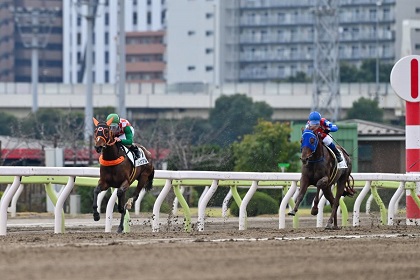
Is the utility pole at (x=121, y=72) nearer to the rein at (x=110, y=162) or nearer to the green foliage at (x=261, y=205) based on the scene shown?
the green foliage at (x=261, y=205)

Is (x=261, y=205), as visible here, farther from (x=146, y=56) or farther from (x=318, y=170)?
(x=146, y=56)

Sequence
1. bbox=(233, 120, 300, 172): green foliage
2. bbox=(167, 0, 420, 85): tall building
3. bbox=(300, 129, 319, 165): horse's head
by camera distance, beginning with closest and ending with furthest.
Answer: bbox=(300, 129, 319, 165): horse's head
bbox=(233, 120, 300, 172): green foliage
bbox=(167, 0, 420, 85): tall building

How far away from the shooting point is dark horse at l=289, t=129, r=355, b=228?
16172mm

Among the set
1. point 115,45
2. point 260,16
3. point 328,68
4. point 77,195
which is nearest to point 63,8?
point 115,45

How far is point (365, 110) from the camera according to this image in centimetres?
8038

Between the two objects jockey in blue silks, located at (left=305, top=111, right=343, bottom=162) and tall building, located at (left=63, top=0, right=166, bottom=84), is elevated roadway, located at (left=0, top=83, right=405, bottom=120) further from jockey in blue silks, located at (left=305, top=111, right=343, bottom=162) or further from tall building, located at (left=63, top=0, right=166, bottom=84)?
jockey in blue silks, located at (left=305, top=111, right=343, bottom=162)

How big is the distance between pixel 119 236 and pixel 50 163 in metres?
20.4

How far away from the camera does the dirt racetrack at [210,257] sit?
28.1 feet

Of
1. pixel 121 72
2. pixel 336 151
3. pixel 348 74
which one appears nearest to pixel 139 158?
pixel 336 151

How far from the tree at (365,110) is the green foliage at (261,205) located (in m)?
53.9

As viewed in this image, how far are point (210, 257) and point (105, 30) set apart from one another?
387 ft

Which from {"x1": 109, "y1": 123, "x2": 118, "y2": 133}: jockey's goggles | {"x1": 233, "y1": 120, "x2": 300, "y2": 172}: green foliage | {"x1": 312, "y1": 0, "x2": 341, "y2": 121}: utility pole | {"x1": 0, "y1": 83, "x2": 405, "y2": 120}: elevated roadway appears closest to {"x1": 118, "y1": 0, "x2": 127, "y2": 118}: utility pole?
{"x1": 233, "y1": 120, "x2": 300, "y2": 172}: green foliage

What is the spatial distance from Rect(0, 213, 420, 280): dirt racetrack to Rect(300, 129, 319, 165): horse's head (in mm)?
2692

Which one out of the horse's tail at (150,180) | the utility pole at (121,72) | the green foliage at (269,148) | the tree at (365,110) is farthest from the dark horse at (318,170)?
the tree at (365,110)
